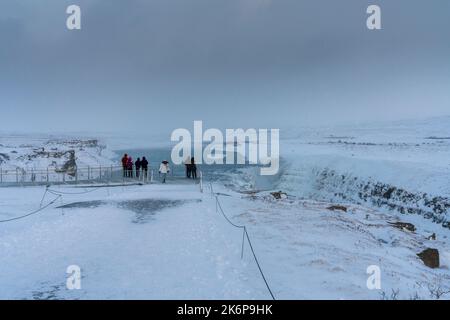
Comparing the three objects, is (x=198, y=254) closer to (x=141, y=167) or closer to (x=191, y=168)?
(x=141, y=167)

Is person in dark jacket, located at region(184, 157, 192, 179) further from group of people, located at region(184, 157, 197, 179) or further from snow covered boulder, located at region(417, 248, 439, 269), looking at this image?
snow covered boulder, located at region(417, 248, 439, 269)

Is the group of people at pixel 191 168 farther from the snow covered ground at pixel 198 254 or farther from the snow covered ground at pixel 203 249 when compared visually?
the snow covered ground at pixel 198 254

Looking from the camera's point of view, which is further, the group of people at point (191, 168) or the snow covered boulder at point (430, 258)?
the group of people at point (191, 168)

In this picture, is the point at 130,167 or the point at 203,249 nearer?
the point at 203,249

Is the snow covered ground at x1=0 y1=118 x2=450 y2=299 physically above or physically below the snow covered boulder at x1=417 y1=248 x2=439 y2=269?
above

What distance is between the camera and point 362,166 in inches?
1303

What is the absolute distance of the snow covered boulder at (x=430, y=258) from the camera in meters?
11.5

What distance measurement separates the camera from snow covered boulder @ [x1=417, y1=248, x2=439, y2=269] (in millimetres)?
11477

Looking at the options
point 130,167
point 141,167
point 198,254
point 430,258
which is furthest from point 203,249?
point 130,167

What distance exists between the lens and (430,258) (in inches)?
456

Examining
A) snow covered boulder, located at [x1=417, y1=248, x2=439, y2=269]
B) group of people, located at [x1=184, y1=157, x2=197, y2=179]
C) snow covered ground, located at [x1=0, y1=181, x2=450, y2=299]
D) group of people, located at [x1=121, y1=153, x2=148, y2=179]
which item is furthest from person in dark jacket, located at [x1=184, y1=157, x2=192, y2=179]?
snow covered boulder, located at [x1=417, y1=248, x2=439, y2=269]

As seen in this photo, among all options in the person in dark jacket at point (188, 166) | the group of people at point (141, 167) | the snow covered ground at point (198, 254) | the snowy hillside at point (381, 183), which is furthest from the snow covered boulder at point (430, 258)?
the person in dark jacket at point (188, 166)

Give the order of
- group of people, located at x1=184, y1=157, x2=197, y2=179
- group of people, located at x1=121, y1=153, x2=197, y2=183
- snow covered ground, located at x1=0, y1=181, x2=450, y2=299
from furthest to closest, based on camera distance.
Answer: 1. group of people, located at x1=184, y1=157, x2=197, y2=179
2. group of people, located at x1=121, y1=153, x2=197, y2=183
3. snow covered ground, located at x1=0, y1=181, x2=450, y2=299

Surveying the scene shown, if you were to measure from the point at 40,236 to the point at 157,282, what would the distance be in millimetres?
5624
